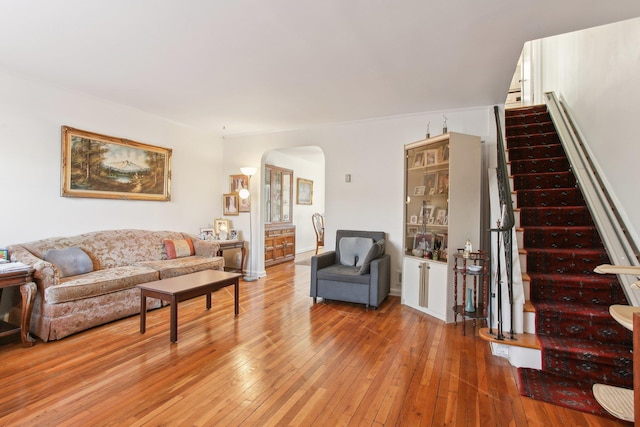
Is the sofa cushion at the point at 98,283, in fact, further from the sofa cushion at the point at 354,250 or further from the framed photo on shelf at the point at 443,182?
the framed photo on shelf at the point at 443,182

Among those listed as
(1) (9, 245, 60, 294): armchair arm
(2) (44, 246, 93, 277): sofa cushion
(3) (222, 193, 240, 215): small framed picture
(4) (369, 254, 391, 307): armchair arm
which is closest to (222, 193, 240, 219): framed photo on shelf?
(3) (222, 193, 240, 215): small framed picture

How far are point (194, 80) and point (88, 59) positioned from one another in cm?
91

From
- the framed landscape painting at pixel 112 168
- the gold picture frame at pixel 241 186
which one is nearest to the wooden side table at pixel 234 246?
the gold picture frame at pixel 241 186

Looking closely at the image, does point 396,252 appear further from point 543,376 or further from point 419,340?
point 543,376

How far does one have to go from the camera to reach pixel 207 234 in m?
5.52

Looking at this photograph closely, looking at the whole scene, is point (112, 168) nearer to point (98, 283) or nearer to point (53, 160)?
point (53, 160)

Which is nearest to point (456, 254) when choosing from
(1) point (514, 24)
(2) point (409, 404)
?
(2) point (409, 404)

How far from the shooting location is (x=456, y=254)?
11.4 feet

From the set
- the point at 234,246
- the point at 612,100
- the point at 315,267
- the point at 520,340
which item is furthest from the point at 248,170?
the point at 612,100

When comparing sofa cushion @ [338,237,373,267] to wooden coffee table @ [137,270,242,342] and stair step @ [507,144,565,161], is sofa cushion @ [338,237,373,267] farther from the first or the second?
stair step @ [507,144,565,161]

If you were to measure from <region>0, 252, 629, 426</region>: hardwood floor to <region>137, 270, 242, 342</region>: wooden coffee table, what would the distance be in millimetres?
207

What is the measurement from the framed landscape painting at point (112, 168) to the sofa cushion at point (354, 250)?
286cm

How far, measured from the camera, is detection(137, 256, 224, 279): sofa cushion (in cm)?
401

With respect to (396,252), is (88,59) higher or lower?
higher
